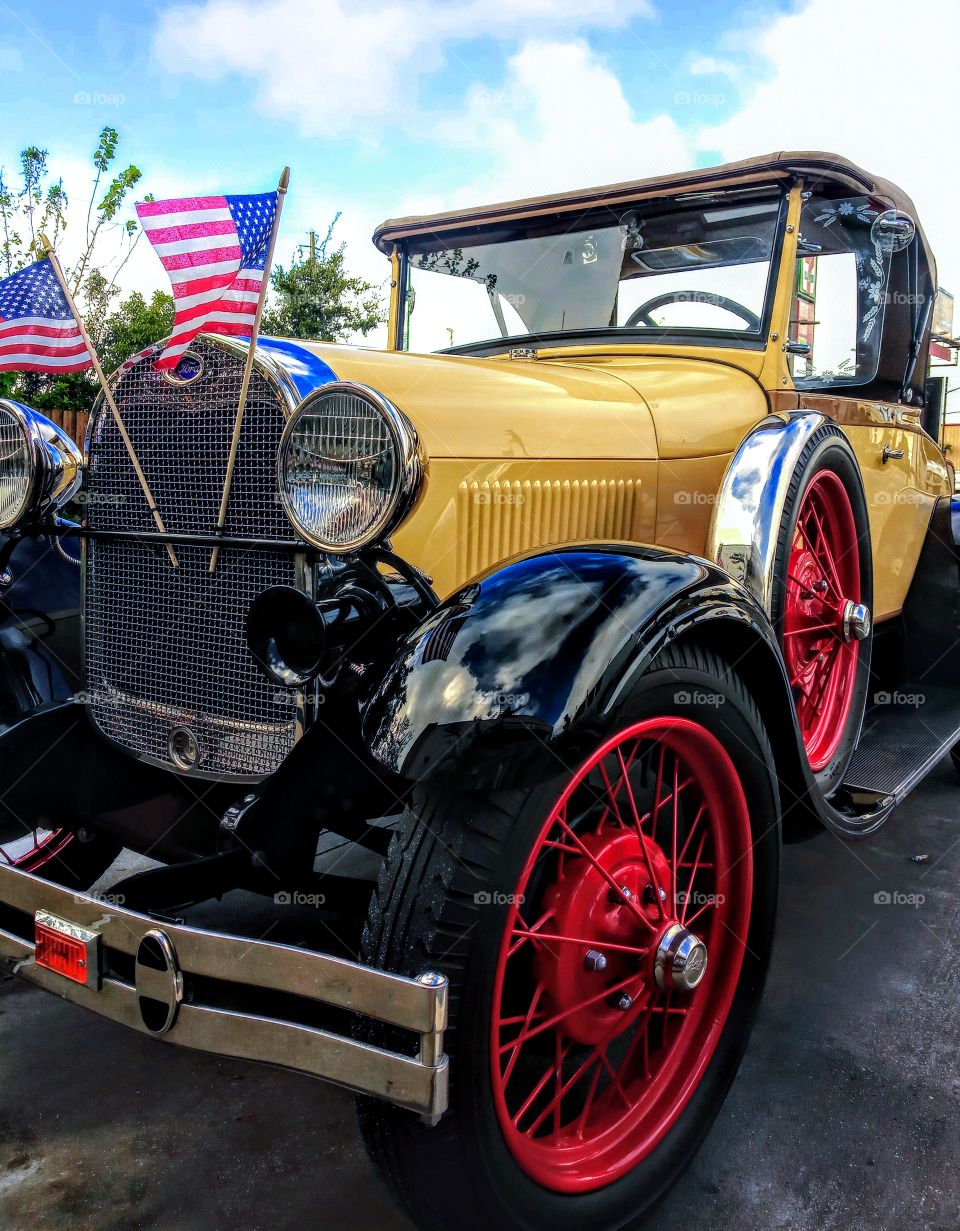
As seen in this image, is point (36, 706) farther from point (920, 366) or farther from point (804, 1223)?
point (920, 366)

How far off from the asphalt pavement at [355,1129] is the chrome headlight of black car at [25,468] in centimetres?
126

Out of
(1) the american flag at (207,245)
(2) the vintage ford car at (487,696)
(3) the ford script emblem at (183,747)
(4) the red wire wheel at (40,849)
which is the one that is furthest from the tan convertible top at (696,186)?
(4) the red wire wheel at (40,849)

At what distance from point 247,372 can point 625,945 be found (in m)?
1.25

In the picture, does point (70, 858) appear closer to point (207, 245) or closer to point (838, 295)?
point (207, 245)

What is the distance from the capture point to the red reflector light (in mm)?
1540

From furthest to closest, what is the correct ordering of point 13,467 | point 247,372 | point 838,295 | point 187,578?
point 838,295, point 13,467, point 187,578, point 247,372

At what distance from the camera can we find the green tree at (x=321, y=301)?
586 inches

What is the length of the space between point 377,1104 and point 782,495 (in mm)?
1605

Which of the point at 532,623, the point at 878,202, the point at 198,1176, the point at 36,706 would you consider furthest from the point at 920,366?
the point at 198,1176

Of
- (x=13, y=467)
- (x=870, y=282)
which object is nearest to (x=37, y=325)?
(x=13, y=467)

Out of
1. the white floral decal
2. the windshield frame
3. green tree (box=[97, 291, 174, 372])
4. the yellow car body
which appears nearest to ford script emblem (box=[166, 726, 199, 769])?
the yellow car body

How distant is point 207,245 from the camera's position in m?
1.95

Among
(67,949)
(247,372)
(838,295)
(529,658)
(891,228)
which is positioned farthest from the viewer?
(838,295)

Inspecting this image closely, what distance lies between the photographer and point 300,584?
1857 millimetres
